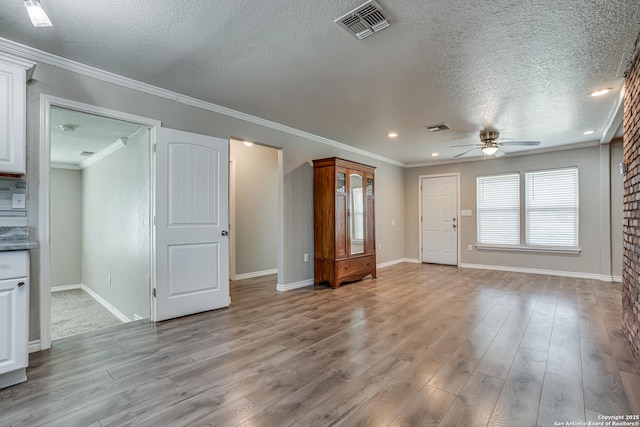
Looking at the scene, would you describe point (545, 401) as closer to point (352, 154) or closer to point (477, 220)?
point (352, 154)

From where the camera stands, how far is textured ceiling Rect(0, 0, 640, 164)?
2.03m

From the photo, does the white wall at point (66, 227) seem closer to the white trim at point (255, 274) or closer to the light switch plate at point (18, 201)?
the white trim at point (255, 274)

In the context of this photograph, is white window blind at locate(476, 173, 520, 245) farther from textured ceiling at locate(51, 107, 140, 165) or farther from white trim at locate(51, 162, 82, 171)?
white trim at locate(51, 162, 82, 171)

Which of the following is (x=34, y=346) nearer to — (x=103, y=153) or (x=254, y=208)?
(x=103, y=153)

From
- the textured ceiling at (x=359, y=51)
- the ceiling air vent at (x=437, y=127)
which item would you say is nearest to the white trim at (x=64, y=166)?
the textured ceiling at (x=359, y=51)

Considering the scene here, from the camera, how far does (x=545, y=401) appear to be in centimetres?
183

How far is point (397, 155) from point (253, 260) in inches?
147

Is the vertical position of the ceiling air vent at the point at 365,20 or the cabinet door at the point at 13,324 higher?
the ceiling air vent at the point at 365,20

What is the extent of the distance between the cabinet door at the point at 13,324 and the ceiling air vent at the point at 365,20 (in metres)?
2.75

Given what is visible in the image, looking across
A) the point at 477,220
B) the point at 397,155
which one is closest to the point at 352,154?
the point at 397,155

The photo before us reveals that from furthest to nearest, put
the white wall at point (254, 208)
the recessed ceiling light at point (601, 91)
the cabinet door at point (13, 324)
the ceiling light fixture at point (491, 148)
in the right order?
the white wall at point (254, 208), the ceiling light fixture at point (491, 148), the recessed ceiling light at point (601, 91), the cabinet door at point (13, 324)

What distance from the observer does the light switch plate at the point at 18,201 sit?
7.95ft

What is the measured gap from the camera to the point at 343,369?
7.28 feet

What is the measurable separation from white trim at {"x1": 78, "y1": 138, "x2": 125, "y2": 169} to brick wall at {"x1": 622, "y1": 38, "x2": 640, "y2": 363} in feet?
18.5
